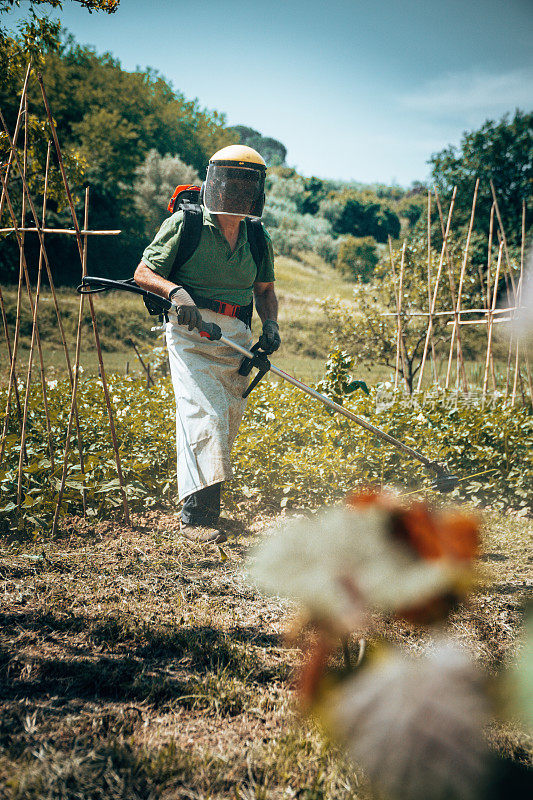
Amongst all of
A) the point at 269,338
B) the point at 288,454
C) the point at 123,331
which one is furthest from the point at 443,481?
the point at 123,331

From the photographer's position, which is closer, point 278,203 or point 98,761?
point 98,761

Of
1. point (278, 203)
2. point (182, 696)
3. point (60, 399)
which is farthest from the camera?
point (278, 203)

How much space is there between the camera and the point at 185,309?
3.01 m

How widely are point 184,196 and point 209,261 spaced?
494mm

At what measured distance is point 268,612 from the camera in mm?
2463

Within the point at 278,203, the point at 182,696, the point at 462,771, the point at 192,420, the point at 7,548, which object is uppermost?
the point at 278,203

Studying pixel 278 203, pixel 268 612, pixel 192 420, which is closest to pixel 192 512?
pixel 192 420

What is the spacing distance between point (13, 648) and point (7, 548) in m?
1.12

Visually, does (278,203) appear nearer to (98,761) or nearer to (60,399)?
(60,399)

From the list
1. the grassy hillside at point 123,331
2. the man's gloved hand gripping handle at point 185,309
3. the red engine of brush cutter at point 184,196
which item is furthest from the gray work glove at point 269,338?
the grassy hillside at point 123,331

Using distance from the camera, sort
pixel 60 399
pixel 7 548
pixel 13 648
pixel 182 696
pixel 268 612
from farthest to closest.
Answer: pixel 60 399
pixel 7 548
pixel 268 612
pixel 13 648
pixel 182 696

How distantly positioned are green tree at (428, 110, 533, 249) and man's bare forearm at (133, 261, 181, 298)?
19.0 metres

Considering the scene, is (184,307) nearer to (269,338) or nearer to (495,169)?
(269,338)

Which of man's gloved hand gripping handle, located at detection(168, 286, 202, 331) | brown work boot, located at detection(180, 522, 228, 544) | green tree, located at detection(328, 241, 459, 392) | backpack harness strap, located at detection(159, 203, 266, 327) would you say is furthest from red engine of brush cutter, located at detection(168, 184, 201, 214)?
green tree, located at detection(328, 241, 459, 392)
